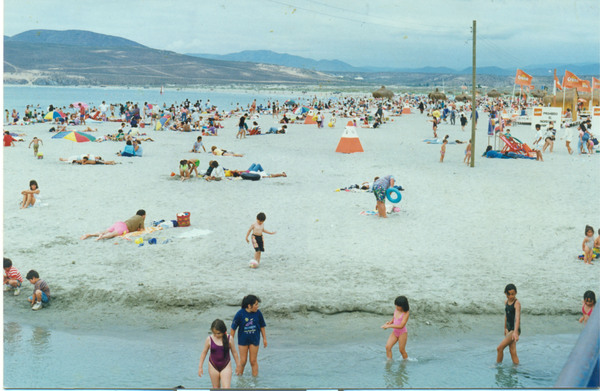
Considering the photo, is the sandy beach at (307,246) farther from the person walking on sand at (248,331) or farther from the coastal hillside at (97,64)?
the coastal hillside at (97,64)

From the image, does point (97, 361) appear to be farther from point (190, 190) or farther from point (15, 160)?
point (15, 160)

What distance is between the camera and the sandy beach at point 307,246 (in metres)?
7.35

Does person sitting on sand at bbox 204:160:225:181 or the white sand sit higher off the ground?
person sitting on sand at bbox 204:160:225:181

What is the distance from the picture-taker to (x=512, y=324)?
18.5ft

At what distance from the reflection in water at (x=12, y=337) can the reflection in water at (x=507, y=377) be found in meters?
5.10

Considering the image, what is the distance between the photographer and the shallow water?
543 centimetres

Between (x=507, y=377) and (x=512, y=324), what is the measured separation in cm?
53

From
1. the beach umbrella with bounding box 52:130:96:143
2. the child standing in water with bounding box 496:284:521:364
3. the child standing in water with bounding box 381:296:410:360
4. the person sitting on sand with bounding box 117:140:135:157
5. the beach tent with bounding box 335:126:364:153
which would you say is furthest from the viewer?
the beach umbrella with bounding box 52:130:96:143

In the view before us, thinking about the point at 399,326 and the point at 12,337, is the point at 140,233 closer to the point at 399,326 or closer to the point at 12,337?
the point at 12,337

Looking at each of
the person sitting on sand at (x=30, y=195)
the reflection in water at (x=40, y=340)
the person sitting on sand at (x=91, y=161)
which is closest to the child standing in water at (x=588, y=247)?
the reflection in water at (x=40, y=340)

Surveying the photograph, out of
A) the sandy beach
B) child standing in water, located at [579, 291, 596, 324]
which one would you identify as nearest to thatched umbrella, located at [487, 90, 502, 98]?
the sandy beach

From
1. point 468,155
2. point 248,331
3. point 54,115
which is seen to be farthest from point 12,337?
point 54,115

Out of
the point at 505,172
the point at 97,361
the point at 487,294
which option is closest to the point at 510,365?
the point at 487,294

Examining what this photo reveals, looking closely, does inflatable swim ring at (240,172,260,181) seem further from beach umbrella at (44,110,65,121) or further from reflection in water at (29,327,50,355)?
beach umbrella at (44,110,65,121)
